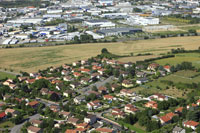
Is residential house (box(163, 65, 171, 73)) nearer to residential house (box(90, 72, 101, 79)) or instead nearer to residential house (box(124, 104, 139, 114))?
residential house (box(90, 72, 101, 79))

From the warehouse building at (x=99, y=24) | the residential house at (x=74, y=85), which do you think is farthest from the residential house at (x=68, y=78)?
the warehouse building at (x=99, y=24)

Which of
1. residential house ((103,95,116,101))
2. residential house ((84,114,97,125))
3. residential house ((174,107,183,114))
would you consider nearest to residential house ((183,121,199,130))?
residential house ((174,107,183,114))

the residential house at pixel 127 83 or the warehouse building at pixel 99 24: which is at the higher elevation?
the warehouse building at pixel 99 24

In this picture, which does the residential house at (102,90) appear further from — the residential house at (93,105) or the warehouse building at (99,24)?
the warehouse building at (99,24)

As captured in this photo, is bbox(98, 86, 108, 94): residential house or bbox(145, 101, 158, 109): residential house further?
bbox(98, 86, 108, 94): residential house

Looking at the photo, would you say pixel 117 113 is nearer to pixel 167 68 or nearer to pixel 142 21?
pixel 167 68

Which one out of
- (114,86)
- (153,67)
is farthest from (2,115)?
(153,67)

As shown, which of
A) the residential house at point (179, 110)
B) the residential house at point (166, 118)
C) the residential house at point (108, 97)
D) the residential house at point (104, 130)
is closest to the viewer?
the residential house at point (104, 130)

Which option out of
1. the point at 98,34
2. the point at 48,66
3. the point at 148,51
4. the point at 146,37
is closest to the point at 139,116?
the point at 48,66
